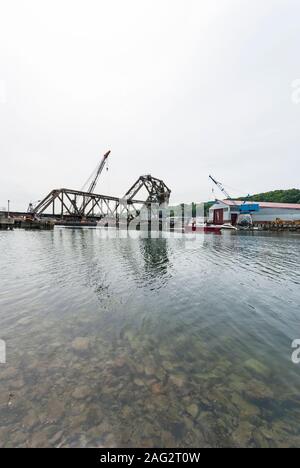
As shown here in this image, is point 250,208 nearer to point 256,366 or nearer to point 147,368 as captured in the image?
point 256,366

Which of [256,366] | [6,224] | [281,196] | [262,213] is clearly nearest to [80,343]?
[256,366]

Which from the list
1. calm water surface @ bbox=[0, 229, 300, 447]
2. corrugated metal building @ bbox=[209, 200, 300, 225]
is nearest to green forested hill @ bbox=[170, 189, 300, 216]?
corrugated metal building @ bbox=[209, 200, 300, 225]

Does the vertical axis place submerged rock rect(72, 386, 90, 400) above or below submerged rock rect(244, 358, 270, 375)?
above

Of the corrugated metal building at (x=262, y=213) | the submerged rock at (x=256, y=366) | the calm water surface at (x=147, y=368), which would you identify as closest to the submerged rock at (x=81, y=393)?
the calm water surface at (x=147, y=368)

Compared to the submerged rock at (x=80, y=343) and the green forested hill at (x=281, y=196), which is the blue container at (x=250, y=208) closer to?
the green forested hill at (x=281, y=196)

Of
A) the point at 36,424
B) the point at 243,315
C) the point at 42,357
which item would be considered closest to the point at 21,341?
the point at 42,357

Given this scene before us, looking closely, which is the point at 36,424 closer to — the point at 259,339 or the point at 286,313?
the point at 259,339

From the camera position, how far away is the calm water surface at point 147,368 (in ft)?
11.2

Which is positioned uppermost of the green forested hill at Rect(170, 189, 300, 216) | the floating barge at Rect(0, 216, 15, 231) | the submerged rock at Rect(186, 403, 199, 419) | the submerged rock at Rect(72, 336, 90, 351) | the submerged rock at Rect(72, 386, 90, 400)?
the green forested hill at Rect(170, 189, 300, 216)

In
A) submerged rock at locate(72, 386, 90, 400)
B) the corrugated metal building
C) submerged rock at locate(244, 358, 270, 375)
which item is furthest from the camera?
the corrugated metal building

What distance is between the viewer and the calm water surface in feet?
11.2

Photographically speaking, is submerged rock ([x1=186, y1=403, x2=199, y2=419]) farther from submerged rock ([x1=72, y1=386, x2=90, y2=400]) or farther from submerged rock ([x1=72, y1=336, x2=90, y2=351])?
submerged rock ([x1=72, y1=336, x2=90, y2=351])
